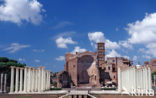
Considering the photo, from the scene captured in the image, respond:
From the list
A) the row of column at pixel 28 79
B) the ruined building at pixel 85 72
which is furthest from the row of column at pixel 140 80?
the ruined building at pixel 85 72

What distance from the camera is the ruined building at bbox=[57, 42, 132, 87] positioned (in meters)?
58.5

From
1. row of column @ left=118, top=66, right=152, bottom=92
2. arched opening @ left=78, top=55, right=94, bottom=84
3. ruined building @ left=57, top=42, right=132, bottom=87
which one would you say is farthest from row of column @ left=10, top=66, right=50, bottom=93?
arched opening @ left=78, top=55, right=94, bottom=84

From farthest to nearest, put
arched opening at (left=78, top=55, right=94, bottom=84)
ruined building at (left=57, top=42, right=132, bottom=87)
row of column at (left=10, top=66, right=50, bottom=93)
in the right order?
arched opening at (left=78, top=55, right=94, bottom=84) → ruined building at (left=57, top=42, right=132, bottom=87) → row of column at (left=10, top=66, right=50, bottom=93)

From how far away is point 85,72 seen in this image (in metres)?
61.5

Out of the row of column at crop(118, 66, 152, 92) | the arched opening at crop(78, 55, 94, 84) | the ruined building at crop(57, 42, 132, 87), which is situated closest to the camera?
the row of column at crop(118, 66, 152, 92)

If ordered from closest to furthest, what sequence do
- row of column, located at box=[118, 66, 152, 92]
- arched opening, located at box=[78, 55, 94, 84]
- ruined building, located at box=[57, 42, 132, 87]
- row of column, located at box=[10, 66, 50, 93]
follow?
row of column, located at box=[118, 66, 152, 92] < row of column, located at box=[10, 66, 50, 93] < ruined building, located at box=[57, 42, 132, 87] < arched opening, located at box=[78, 55, 94, 84]

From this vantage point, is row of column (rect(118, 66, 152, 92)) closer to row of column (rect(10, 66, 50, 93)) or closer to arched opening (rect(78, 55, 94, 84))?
row of column (rect(10, 66, 50, 93))

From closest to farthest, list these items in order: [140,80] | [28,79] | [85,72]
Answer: [28,79], [140,80], [85,72]

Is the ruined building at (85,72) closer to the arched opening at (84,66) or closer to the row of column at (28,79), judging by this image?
the arched opening at (84,66)

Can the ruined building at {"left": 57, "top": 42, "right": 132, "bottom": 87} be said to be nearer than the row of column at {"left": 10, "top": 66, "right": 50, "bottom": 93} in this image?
No

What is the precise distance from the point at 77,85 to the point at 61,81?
4.62m

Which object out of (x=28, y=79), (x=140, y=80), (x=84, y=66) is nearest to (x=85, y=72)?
(x=84, y=66)

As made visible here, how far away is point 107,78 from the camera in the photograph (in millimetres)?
63469

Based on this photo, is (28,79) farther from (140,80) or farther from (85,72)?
(85,72)
